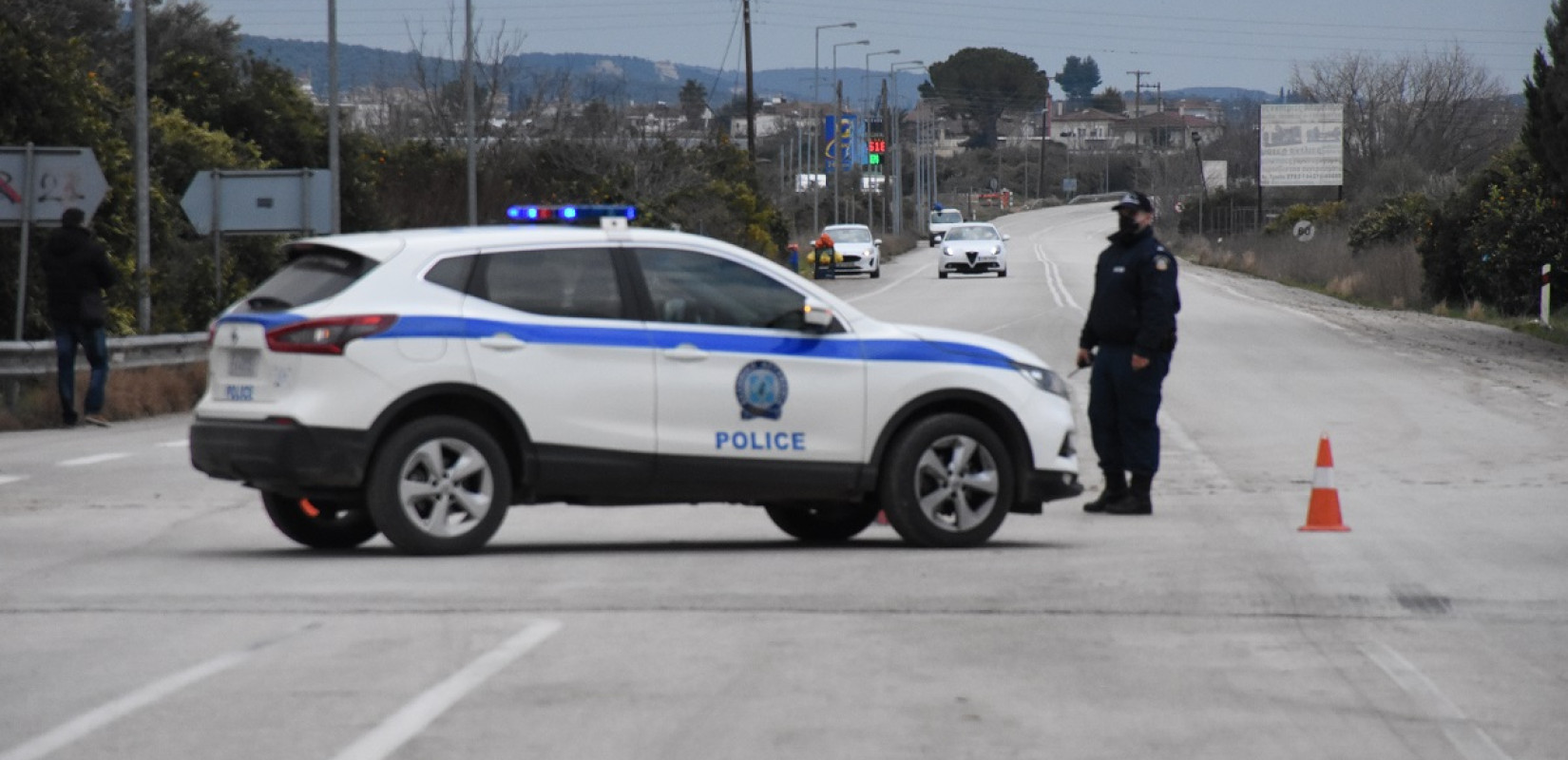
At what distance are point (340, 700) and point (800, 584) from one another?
3.12 meters

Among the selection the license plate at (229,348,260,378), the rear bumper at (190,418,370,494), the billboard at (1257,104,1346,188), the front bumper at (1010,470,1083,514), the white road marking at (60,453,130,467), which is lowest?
the white road marking at (60,453,130,467)

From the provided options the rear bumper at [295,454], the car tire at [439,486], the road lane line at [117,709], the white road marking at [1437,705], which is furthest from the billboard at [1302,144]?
the road lane line at [117,709]

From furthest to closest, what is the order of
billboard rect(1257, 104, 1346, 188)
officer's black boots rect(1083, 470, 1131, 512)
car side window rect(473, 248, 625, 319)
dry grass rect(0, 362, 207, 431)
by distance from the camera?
billboard rect(1257, 104, 1346, 188) < dry grass rect(0, 362, 207, 431) < officer's black boots rect(1083, 470, 1131, 512) < car side window rect(473, 248, 625, 319)

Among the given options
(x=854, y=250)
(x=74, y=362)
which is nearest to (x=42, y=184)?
(x=74, y=362)

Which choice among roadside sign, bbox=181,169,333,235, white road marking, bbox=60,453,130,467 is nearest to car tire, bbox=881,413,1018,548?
Answer: white road marking, bbox=60,453,130,467

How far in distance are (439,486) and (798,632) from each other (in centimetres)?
268

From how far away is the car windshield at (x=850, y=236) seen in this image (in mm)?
61188

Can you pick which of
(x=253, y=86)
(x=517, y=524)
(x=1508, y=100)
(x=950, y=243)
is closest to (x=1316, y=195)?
(x=1508, y=100)

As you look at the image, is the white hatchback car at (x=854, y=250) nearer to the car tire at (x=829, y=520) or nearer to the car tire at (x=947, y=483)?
the car tire at (x=829, y=520)

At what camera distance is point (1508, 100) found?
335 feet

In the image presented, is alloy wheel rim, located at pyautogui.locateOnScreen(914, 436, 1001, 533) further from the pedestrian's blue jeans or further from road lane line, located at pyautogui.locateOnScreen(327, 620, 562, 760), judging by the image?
the pedestrian's blue jeans

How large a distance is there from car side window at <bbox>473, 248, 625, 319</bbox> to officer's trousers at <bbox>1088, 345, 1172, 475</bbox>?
3.26m

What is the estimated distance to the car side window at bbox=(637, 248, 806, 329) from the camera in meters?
10.9

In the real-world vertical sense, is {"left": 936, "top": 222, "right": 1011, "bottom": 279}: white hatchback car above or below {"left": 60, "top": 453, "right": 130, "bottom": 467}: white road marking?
above
